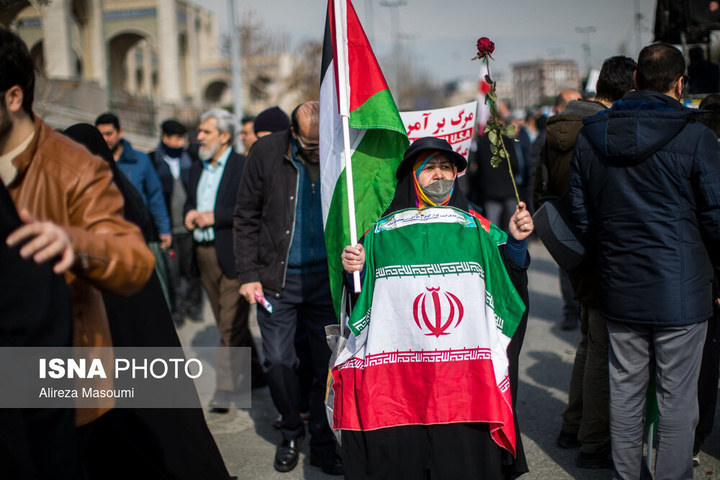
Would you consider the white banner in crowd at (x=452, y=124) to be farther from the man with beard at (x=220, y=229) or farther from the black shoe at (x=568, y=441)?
the black shoe at (x=568, y=441)

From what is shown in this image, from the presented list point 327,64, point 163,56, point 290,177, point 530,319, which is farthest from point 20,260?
point 163,56

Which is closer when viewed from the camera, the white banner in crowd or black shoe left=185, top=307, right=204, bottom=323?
the white banner in crowd

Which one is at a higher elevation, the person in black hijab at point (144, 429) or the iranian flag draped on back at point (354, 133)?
the iranian flag draped on back at point (354, 133)

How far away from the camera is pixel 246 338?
5.77m

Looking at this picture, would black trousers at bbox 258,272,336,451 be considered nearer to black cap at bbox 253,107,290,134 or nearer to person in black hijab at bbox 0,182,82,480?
black cap at bbox 253,107,290,134

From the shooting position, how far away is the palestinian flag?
305 centimetres

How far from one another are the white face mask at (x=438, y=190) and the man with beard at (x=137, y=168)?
12.7 feet

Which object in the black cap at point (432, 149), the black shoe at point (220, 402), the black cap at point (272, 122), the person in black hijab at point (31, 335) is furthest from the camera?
the black cap at point (272, 122)

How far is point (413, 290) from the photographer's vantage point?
3.08m

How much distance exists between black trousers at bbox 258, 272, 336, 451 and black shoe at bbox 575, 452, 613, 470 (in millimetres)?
1588

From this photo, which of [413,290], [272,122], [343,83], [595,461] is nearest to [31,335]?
[413,290]

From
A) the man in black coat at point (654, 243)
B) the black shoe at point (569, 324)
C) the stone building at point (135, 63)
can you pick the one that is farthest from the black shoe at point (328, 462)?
the black shoe at point (569, 324)

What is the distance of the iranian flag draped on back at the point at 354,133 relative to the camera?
3.59 m

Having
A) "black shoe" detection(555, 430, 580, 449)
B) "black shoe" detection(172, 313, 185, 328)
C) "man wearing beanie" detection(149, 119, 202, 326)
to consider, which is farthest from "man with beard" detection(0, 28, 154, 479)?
"black shoe" detection(172, 313, 185, 328)
